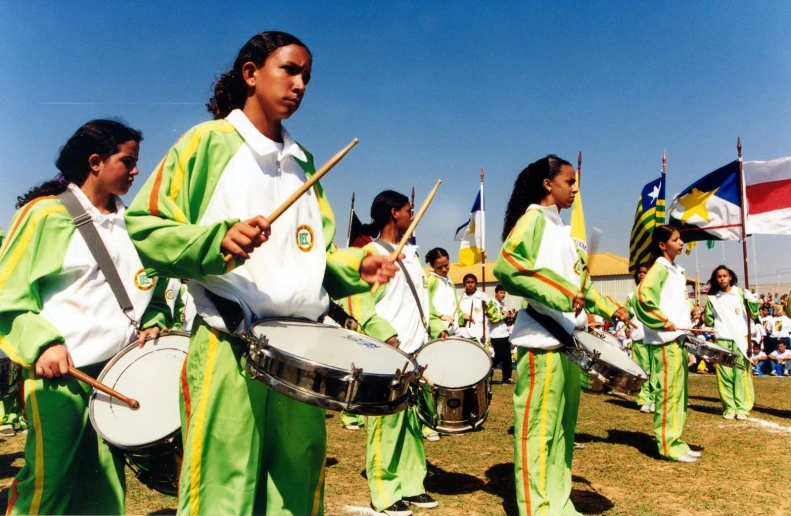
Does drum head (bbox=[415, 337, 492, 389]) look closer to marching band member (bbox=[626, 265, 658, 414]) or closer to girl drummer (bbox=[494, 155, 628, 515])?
girl drummer (bbox=[494, 155, 628, 515])

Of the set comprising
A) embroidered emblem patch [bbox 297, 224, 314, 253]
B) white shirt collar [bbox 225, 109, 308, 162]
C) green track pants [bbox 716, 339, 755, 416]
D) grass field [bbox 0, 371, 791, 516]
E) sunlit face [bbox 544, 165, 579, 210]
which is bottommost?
grass field [bbox 0, 371, 791, 516]

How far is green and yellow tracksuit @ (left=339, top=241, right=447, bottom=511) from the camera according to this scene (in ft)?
16.5

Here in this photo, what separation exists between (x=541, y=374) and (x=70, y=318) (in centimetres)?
272

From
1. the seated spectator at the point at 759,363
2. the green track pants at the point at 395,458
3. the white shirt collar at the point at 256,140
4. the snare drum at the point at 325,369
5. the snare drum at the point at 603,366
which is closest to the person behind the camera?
the snare drum at the point at 325,369

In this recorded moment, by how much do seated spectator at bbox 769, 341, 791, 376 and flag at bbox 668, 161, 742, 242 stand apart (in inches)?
266

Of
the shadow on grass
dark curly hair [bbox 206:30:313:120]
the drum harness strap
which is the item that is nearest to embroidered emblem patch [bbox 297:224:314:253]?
dark curly hair [bbox 206:30:313:120]

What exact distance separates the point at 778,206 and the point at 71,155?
11062 mm

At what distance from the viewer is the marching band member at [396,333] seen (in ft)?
16.6

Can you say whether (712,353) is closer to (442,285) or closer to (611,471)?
(611,471)

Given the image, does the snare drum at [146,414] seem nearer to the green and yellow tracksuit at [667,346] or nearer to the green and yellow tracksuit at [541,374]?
the green and yellow tracksuit at [541,374]

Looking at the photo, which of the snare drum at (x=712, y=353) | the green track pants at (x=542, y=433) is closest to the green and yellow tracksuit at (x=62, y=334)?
the green track pants at (x=542, y=433)

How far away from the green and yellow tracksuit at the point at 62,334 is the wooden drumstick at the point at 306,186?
1.41 metres

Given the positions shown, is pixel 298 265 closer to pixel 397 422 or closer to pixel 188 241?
pixel 188 241

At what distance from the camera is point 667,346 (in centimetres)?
748
